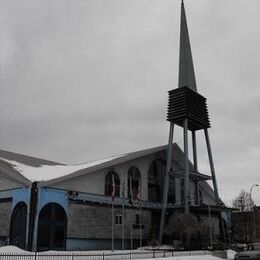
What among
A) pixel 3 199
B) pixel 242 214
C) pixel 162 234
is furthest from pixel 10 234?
pixel 242 214

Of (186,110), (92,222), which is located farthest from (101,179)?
(186,110)

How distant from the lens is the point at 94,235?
45281mm

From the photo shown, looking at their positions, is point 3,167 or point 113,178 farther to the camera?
point 113,178

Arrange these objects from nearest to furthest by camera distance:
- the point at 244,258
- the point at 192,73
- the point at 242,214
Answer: the point at 244,258, the point at 192,73, the point at 242,214

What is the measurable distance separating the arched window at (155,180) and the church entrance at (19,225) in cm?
1839

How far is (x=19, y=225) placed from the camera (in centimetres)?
4250

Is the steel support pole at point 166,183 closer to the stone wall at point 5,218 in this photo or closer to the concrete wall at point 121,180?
the concrete wall at point 121,180

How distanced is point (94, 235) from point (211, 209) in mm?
15198

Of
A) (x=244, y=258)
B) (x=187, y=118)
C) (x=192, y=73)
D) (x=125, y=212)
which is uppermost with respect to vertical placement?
(x=192, y=73)

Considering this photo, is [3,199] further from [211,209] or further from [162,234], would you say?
[211,209]

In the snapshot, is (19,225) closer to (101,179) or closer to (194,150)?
(101,179)

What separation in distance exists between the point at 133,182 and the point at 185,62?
1879 cm

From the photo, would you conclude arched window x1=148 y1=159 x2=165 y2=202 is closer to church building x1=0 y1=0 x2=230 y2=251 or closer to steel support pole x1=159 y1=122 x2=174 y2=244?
church building x1=0 y1=0 x2=230 y2=251

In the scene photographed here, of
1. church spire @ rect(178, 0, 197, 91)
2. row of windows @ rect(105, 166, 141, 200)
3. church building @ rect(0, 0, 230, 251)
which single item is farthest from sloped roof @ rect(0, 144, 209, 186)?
church spire @ rect(178, 0, 197, 91)
